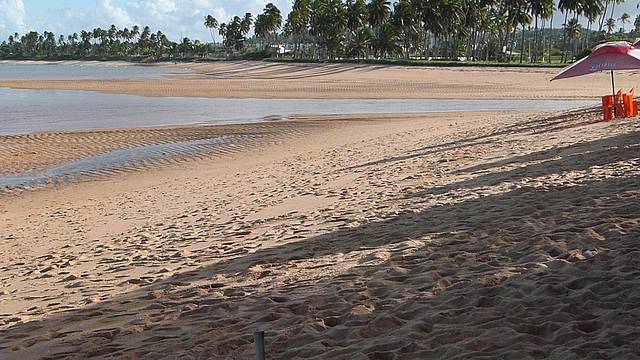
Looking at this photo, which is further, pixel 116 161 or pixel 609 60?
pixel 116 161

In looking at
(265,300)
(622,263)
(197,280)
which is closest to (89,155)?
(197,280)

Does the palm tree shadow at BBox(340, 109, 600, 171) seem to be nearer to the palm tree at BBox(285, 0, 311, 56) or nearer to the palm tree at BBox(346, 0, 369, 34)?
the palm tree at BBox(346, 0, 369, 34)

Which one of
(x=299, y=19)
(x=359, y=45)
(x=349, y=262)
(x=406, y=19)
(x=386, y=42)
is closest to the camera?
(x=349, y=262)

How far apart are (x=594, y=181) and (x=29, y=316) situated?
6065 mm

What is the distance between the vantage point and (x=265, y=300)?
16.6 ft

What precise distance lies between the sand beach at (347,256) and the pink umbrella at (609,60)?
5.44 feet

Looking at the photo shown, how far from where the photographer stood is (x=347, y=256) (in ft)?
19.9

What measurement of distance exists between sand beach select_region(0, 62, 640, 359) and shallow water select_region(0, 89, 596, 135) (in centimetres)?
1074

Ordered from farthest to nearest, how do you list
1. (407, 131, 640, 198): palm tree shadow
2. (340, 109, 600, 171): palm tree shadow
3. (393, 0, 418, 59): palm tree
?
1. (393, 0, 418, 59): palm tree
2. (340, 109, 600, 171): palm tree shadow
3. (407, 131, 640, 198): palm tree shadow

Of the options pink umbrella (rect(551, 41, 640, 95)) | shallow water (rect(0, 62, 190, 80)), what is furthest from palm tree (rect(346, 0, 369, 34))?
pink umbrella (rect(551, 41, 640, 95))

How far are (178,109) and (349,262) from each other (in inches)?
970

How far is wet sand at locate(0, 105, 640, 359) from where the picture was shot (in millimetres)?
4102

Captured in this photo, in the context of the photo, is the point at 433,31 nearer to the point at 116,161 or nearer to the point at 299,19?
the point at 299,19

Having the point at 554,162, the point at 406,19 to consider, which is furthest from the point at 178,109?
the point at 406,19
